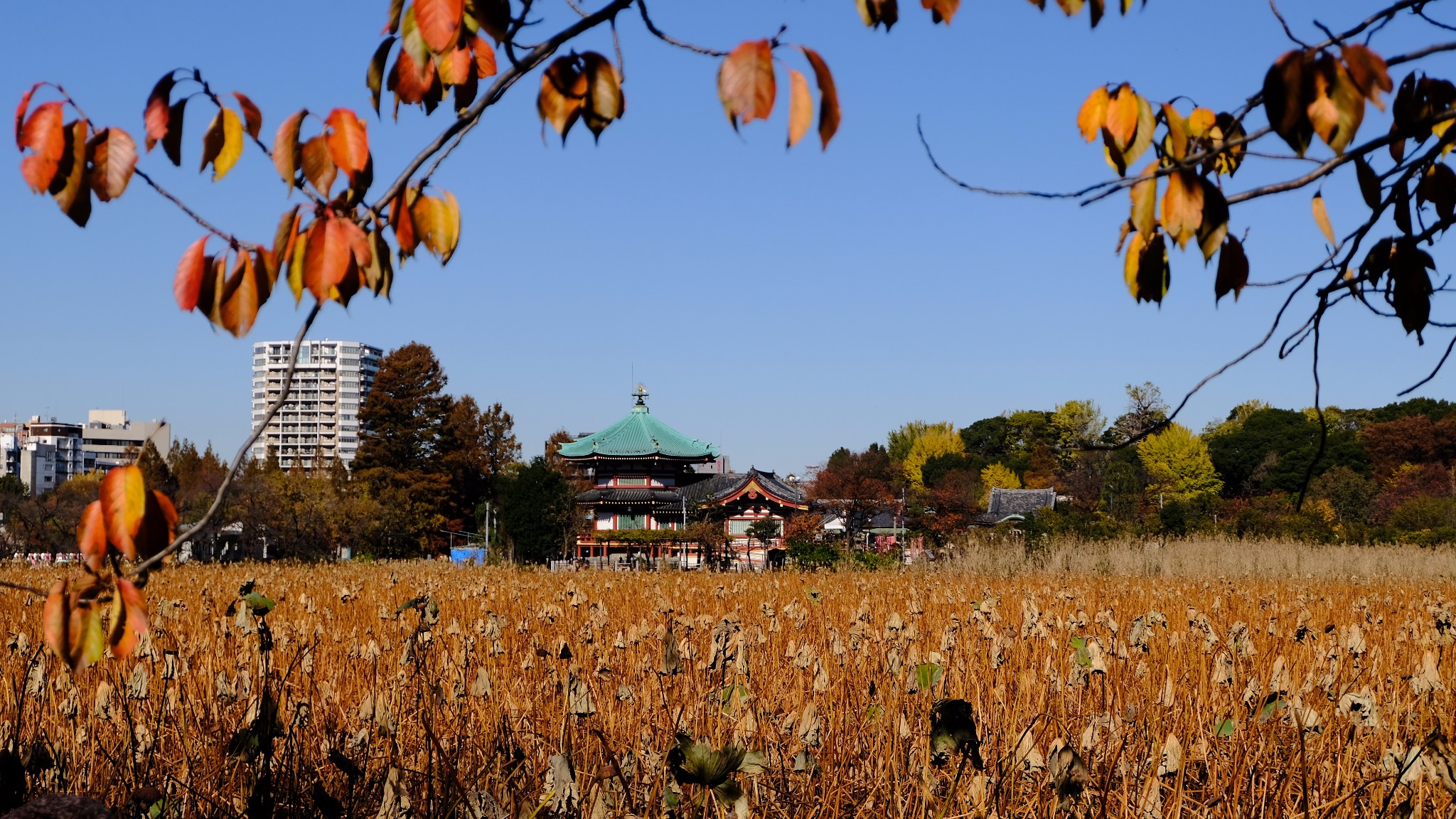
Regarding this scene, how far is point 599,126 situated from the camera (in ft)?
4.68

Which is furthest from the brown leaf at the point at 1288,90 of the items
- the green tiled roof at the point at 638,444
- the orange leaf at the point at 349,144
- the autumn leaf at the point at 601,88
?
the green tiled roof at the point at 638,444

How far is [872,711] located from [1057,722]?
655mm

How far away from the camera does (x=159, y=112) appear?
4.29ft

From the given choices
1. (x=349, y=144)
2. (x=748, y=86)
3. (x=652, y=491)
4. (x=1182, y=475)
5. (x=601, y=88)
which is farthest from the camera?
(x=1182, y=475)

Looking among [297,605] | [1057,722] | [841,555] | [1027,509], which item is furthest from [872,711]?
[1027,509]

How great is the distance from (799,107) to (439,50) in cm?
39

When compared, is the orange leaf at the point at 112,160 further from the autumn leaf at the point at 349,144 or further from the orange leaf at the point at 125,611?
the orange leaf at the point at 125,611

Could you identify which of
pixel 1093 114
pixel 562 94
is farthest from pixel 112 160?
pixel 1093 114

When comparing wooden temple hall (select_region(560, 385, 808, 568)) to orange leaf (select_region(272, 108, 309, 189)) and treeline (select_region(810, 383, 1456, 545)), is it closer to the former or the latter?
treeline (select_region(810, 383, 1456, 545))

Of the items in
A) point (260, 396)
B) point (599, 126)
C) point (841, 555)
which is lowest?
point (841, 555)

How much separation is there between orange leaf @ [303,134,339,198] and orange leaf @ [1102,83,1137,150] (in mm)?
937

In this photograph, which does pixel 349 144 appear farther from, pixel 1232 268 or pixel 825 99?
pixel 1232 268

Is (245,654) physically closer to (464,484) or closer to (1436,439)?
(464,484)

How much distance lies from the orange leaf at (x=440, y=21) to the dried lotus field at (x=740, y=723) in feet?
4.20
